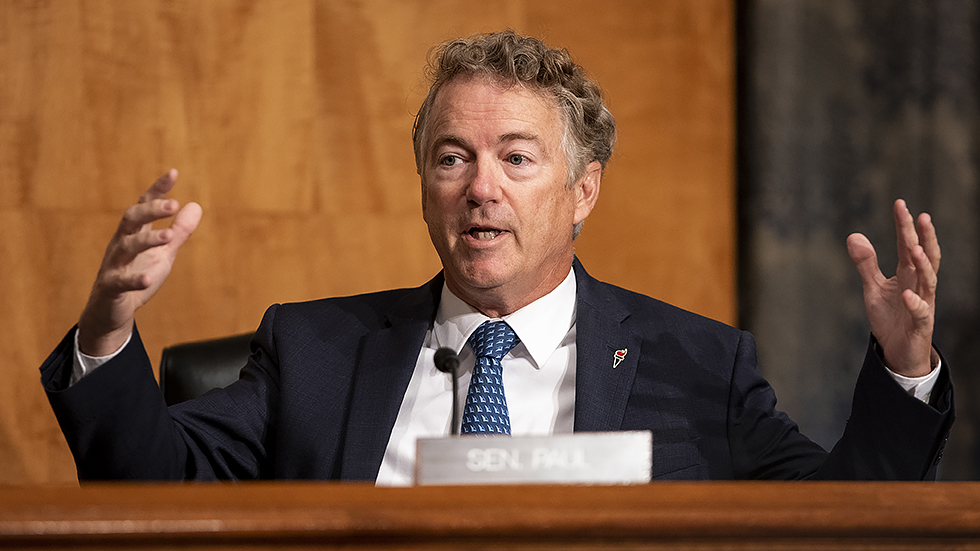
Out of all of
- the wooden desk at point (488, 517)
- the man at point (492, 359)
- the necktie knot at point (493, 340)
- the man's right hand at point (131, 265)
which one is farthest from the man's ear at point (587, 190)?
the wooden desk at point (488, 517)

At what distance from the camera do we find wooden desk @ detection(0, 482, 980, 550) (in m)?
0.71

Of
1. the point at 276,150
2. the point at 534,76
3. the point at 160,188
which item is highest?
the point at 534,76

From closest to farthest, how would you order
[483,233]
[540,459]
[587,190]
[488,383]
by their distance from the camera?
[540,459]
[488,383]
[483,233]
[587,190]

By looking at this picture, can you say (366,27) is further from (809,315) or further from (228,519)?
(228,519)

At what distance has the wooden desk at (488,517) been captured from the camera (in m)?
0.71

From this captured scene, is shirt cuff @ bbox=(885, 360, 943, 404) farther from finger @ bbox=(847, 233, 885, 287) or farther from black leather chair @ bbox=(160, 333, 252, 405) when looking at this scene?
black leather chair @ bbox=(160, 333, 252, 405)

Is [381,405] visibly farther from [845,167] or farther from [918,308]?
[845,167]

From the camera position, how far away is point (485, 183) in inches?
64.4

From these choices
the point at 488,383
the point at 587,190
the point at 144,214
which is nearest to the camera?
the point at 144,214

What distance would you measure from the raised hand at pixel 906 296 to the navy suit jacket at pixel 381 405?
0.08 m

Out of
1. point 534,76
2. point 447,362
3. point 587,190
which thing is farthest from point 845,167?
point 447,362

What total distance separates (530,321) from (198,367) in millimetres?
736

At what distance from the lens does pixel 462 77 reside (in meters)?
1.74

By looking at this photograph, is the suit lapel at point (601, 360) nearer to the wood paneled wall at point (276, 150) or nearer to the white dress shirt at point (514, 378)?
the white dress shirt at point (514, 378)
